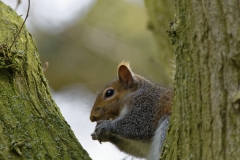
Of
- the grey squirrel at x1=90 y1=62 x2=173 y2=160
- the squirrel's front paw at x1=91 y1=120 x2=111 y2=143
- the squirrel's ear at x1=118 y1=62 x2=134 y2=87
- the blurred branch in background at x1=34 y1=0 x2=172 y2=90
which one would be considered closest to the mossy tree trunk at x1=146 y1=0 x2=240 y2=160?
the grey squirrel at x1=90 y1=62 x2=173 y2=160

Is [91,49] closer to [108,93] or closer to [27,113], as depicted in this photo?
[108,93]

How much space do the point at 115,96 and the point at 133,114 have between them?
354mm

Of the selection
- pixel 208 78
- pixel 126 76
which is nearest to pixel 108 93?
pixel 126 76

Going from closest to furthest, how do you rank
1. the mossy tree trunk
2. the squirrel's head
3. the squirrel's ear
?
the mossy tree trunk, the squirrel's head, the squirrel's ear

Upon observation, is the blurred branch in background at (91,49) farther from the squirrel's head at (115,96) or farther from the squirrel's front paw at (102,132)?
the squirrel's front paw at (102,132)

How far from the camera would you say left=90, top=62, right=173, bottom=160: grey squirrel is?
147 inches

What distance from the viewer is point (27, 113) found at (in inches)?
114

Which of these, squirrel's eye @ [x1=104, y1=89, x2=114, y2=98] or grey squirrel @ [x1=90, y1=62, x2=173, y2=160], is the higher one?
squirrel's eye @ [x1=104, y1=89, x2=114, y2=98]

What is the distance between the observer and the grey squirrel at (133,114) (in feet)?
12.3

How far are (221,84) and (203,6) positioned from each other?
34 centimetres

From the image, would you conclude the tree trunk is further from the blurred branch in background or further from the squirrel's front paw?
the blurred branch in background

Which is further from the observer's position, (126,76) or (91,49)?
(91,49)

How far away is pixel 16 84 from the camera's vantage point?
2988 millimetres

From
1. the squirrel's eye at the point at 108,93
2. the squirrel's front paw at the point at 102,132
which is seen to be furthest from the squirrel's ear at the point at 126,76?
the squirrel's front paw at the point at 102,132
